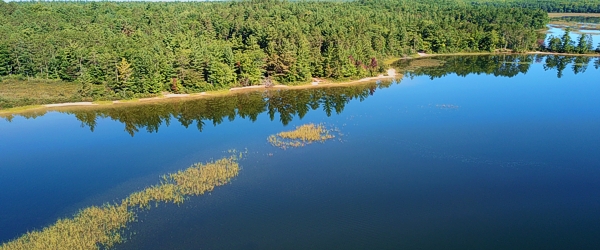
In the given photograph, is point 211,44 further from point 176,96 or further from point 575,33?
point 575,33

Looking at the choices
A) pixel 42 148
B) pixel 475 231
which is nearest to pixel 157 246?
pixel 475 231

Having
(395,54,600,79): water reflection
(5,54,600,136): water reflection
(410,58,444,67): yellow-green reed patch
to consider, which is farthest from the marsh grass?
(410,58,444,67): yellow-green reed patch

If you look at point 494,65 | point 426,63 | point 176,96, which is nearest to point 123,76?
point 176,96

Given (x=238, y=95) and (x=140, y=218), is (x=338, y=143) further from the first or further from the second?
(x=238, y=95)

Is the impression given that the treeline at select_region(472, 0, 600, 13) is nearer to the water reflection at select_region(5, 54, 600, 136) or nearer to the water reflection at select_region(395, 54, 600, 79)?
the water reflection at select_region(395, 54, 600, 79)

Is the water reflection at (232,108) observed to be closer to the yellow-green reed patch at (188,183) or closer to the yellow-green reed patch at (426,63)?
the yellow-green reed patch at (426,63)
